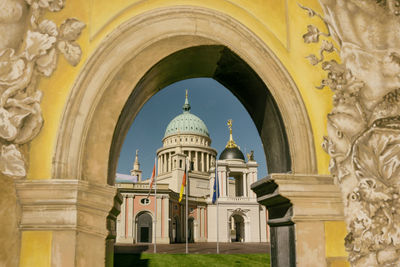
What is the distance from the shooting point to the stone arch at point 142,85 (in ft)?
14.9

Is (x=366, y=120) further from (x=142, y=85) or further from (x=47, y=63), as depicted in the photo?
(x=47, y=63)

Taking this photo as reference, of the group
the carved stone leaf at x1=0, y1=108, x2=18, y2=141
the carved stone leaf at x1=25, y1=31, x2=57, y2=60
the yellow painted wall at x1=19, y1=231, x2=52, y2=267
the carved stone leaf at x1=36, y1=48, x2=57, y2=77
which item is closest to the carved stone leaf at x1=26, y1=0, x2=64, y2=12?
the carved stone leaf at x1=25, y1=31, x2=57, y2=60

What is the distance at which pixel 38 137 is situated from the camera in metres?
4.48

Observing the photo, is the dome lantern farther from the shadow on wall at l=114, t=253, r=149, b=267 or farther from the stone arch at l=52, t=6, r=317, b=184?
the stone arch at l=52, t=6, r=317, b=184

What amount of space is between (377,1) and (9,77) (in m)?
4.73

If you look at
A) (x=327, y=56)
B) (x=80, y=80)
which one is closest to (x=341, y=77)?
(x=327, y=56)

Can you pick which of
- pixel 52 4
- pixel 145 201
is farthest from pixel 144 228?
pixel 52 4

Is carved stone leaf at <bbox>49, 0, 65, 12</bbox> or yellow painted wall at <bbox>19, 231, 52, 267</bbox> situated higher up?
carved stone leaf at <bbox>49, 0, 65, 12</bbox>

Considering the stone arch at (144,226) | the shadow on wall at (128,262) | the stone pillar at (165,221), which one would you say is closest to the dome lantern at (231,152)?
the stone pillar at (165,221)

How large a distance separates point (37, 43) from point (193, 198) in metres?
54.3

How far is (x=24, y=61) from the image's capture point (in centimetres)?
450

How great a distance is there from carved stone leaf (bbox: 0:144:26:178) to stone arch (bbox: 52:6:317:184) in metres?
0.34

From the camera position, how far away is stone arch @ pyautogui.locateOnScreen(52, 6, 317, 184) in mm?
4543

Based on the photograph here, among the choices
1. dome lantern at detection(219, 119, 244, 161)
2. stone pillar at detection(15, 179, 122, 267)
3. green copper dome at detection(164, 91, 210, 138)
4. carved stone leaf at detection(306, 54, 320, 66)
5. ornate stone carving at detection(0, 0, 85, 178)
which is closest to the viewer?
stone pillar at detection(15, 179, 122, 267)
